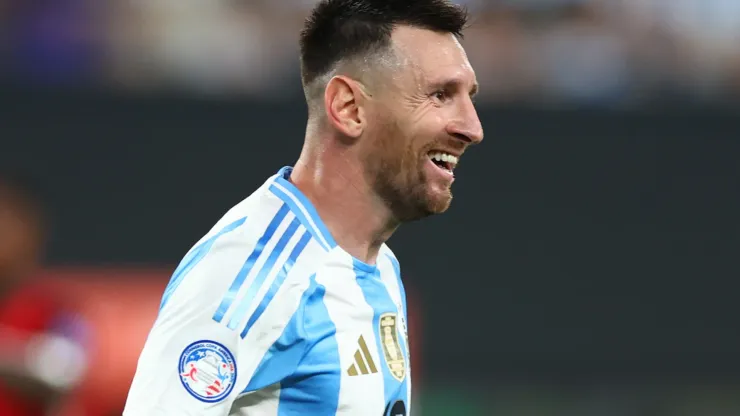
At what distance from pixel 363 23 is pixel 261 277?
0.67 m

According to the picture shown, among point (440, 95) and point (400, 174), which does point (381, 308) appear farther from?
point (440, 95)

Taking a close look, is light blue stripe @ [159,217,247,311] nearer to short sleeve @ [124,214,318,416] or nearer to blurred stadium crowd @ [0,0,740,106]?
short sleeve @ [124,214,318,416]

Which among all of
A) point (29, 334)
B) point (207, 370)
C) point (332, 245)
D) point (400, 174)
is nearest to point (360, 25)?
point (400, 174)

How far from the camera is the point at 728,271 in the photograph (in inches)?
335

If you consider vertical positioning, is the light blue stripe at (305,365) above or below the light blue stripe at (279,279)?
below

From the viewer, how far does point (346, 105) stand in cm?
275

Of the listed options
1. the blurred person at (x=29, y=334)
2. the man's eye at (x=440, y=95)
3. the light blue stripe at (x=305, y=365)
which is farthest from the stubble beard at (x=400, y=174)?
the blurred person at (x=29, y=334)

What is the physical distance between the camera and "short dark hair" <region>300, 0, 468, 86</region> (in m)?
2.76

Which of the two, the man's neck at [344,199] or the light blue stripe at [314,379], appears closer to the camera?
the light blue stripe at [314,379]

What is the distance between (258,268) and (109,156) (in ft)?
17.5

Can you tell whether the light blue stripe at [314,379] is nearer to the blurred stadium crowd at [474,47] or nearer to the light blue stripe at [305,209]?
the light blue stripe at [305,209]

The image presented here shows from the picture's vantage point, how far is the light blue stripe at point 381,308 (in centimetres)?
268

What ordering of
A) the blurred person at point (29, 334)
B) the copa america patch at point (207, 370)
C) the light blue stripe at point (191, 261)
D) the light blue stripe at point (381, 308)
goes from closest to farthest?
the copa america patch at point (207, 370)
the light blue stripe at point (191, 261)
the light blue stripe at point (381, 308)
the blurred person at point (29, 334)

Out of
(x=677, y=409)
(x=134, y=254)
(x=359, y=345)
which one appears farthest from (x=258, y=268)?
(x=677, y=409)
